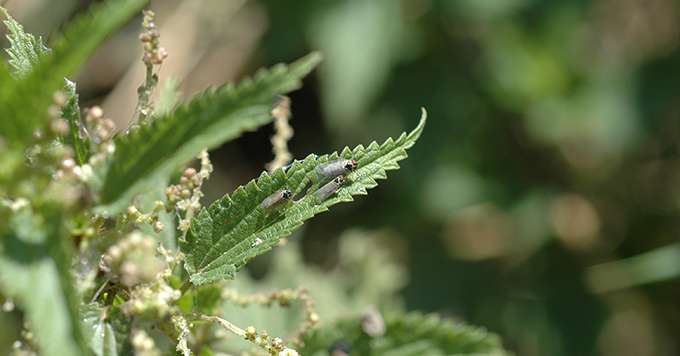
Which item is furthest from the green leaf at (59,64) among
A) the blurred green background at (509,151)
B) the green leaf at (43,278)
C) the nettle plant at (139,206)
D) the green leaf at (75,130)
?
the blurred green background at (509,151)

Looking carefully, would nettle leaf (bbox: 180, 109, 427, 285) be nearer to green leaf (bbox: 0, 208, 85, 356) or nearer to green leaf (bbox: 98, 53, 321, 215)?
green leaf (bbox: 98, 53, 321, 215)

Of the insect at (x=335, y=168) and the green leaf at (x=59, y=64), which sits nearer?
the green leaf at (x=59, y=64)

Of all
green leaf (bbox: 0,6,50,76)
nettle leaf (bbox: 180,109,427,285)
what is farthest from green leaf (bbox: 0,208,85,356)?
green leaf (bbox: 0,6,50,76)

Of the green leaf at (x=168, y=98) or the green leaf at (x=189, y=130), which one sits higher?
the green leaf at (x=168, y=98)

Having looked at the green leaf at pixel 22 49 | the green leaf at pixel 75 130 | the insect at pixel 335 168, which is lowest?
the insect at pixel 335 168

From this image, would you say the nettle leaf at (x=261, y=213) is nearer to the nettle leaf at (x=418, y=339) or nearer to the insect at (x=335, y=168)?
the insect at (x=335, y=168)

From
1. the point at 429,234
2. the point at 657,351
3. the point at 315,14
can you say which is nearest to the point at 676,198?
the point at 657,351

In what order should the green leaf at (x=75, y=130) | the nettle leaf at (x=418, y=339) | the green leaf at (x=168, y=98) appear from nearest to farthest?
1. the green leaf at (x=75, y=130)
2. the green leaf at (x=168, y=98)
3. the nettle leaf at (x=418, y=339)
